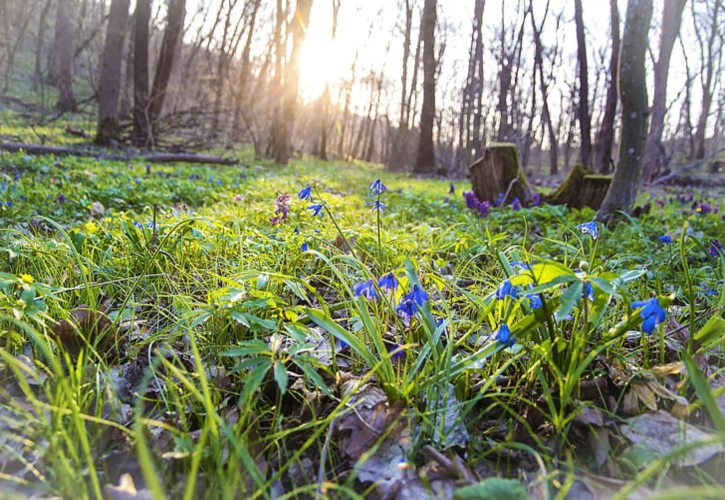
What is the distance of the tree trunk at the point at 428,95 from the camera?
1411cm

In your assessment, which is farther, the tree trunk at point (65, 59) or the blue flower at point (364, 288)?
the tree trunk at point (65, 59)

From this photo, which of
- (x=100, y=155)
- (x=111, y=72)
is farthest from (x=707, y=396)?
(x=111, y=72)

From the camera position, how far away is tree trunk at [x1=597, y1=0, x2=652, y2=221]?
138 inches

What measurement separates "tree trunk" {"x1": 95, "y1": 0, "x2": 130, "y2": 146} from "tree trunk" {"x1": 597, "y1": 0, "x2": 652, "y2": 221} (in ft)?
35.2

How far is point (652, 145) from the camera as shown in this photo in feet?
36.2

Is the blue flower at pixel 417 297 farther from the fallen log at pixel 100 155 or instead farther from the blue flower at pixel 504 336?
the fallen log at pixel 100 155

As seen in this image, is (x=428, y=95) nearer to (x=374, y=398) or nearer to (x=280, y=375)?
(x=374, y=398)

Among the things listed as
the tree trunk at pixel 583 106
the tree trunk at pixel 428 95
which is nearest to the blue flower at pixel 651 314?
the tree trunk at pixel 583 106

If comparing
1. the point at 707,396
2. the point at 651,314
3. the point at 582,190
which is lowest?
the point at 707,396

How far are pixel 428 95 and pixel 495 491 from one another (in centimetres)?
1476

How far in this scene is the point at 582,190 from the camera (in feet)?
17.5

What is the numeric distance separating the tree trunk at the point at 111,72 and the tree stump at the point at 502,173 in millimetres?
9096

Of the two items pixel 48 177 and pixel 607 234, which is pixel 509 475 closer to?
pixel 607 234

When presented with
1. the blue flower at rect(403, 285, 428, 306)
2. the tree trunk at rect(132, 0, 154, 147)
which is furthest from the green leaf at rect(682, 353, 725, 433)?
the tree trunk at rect(132, 0, 154, 147)
